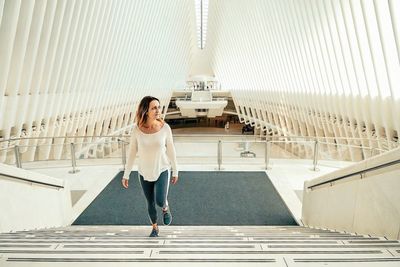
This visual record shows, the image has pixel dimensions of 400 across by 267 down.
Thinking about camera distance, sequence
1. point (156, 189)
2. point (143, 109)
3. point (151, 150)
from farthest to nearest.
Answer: point (156, 189), point (151, 150), point (143, 109)

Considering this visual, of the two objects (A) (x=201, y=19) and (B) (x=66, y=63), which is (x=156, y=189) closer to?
(B) (x=66, y=63)

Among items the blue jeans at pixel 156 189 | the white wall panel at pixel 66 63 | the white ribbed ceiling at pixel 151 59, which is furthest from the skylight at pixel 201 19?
the blue jeans at pixel 156 189

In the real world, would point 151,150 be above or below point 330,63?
below

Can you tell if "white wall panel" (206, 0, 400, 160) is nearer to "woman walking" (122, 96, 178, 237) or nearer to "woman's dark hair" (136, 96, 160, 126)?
"woman walking" (122, 96, 178, 237)

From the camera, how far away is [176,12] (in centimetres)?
2481

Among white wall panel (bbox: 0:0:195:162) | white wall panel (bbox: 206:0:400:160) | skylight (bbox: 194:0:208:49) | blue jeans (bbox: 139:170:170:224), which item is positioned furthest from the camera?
skylight (bbox: 194:0:208:49)

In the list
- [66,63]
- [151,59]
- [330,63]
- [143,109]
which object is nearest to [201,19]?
[151,59]

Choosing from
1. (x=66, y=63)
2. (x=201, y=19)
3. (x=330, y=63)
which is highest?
(x=201, y=19)

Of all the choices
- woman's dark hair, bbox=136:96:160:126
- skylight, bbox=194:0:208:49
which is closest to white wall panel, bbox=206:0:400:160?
woman's dark hair, bbox=136:96:160:126

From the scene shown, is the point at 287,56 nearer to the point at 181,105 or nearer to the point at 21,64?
the point at 21,64

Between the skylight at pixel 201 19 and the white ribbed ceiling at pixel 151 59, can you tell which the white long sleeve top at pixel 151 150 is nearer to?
the white ribbed ceiling at pixel 151 59

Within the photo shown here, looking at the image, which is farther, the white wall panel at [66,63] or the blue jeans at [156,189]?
the white wall panel at [66,63]

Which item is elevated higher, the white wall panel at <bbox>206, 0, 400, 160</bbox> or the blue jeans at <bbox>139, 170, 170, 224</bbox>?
the white wall panel at <bbox>206, 0, 400, 160</bbox>

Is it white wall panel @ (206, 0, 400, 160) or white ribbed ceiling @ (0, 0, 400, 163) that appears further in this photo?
white wall panel @ (206, 0, 400, 160)
